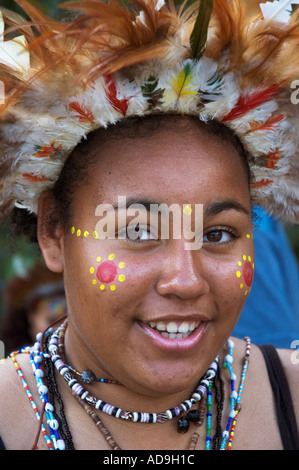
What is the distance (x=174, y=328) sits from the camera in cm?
233

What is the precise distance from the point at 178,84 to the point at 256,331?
2.49m

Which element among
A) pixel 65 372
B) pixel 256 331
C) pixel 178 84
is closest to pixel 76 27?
pixel 178 84

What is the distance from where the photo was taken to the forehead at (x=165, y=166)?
2.33m

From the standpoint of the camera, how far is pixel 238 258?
2.50 m

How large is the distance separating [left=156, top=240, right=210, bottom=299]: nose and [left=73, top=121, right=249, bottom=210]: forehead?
7.5 inches

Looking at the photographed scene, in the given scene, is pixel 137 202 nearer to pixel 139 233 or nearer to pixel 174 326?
pixel 139 233

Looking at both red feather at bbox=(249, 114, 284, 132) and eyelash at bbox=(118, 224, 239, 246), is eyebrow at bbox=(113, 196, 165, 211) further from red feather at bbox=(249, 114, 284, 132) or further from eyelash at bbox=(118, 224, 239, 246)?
red feather at bbox=(249, 114, 284, 132)

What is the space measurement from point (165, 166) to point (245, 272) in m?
0.53

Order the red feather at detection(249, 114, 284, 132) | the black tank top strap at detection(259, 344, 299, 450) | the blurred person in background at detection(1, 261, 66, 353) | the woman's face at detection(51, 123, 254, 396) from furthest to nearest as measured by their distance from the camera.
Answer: the blurred person in background at detection(1, 261, 66, 353) < the black tank top strap at detection(259, 344, 299, 450) < the red feather at detection(249, 114, 284, 132) < the woman's face at detection(51, 123, 254, 396)

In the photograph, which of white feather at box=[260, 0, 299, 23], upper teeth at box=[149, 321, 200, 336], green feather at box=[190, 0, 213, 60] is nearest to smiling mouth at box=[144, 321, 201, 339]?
upper teeth at box=[149, 321, 200, 336]

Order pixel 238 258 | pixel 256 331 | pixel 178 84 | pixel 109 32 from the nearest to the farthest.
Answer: pixel 109 32
pixel 178 84
pixel 238 258
pixel 256 331

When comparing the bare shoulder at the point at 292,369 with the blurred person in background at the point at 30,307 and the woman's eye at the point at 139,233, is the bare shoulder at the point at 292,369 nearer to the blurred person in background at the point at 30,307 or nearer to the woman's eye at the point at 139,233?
the woman's eye at the point at 139,233

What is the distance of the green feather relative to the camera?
2.18 meters
